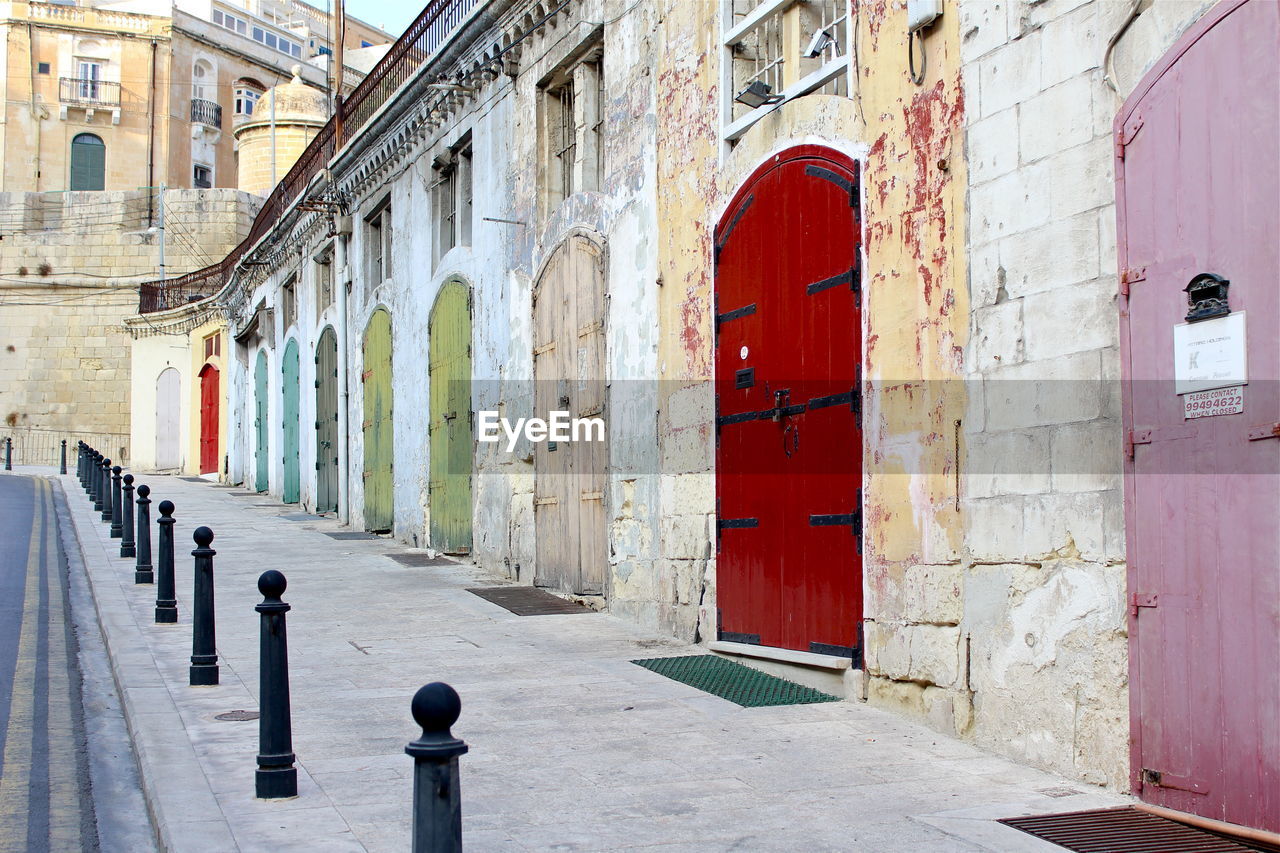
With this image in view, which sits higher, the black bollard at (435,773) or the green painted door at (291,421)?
the green painted door at (291,421)

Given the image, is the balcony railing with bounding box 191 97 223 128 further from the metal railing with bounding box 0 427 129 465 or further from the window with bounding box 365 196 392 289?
the window with bounding box 365 196 392 289

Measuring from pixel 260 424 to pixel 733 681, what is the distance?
70.1ft

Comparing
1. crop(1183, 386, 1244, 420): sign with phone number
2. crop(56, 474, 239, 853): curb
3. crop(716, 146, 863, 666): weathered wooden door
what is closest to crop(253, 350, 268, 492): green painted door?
crop(56, 474, 239, 853): curb

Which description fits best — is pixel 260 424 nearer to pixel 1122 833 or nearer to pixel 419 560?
pixel 419 560

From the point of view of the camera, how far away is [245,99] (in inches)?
2480

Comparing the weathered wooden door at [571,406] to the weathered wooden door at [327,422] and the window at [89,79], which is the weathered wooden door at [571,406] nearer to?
the weathered wooden door at [327,422]

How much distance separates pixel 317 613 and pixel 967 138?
258 inches

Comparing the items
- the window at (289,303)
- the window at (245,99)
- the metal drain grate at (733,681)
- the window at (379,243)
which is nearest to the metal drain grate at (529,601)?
the metal drain grate at (733,681)

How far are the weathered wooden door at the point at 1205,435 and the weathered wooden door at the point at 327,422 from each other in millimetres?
17108

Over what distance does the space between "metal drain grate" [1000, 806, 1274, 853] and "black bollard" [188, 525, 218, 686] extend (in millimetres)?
4457

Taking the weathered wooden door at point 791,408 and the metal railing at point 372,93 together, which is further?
the metal railing at point 372,93

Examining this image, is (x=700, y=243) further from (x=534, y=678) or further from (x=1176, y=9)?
(x=1176, y=9)

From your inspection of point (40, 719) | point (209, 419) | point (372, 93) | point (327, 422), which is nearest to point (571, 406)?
point (40, 719)

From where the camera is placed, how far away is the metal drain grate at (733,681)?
24.6 ft
